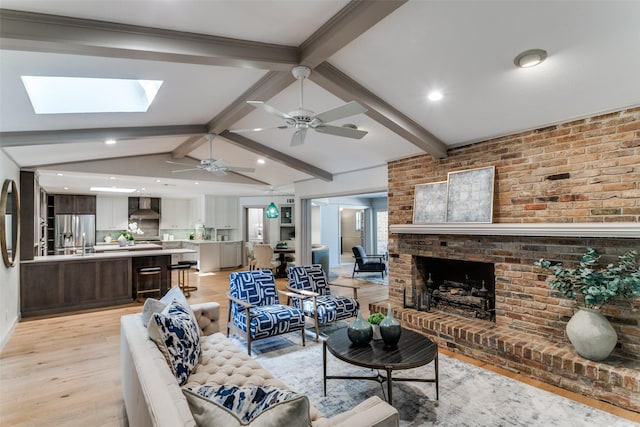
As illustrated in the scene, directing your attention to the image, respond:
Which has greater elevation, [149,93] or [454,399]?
[149,93]

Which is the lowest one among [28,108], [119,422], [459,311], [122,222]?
[119,422]

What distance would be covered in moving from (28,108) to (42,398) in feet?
8.46

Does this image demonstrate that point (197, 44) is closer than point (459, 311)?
Yes

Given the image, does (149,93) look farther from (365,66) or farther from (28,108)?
(365,66)

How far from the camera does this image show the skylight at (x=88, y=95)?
3086mm

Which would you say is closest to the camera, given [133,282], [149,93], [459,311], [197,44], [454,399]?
[197,44]

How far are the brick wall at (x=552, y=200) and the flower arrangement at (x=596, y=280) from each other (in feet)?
0.57

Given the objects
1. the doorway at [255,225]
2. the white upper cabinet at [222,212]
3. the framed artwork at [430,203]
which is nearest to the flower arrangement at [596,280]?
the framed artwork at [430,203]

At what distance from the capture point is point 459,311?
434cm

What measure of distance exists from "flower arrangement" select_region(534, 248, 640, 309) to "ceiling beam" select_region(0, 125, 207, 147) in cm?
470

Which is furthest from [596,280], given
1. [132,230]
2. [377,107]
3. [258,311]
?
[132,230]

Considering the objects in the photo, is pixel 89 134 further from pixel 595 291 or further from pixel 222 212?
pixel 222 212

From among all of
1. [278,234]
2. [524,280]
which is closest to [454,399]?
[524,280]

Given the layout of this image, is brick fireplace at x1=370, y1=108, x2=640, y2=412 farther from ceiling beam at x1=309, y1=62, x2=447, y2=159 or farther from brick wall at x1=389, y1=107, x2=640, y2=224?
ceiling beam at x1=309, y1=62, x2=447, y2=159
